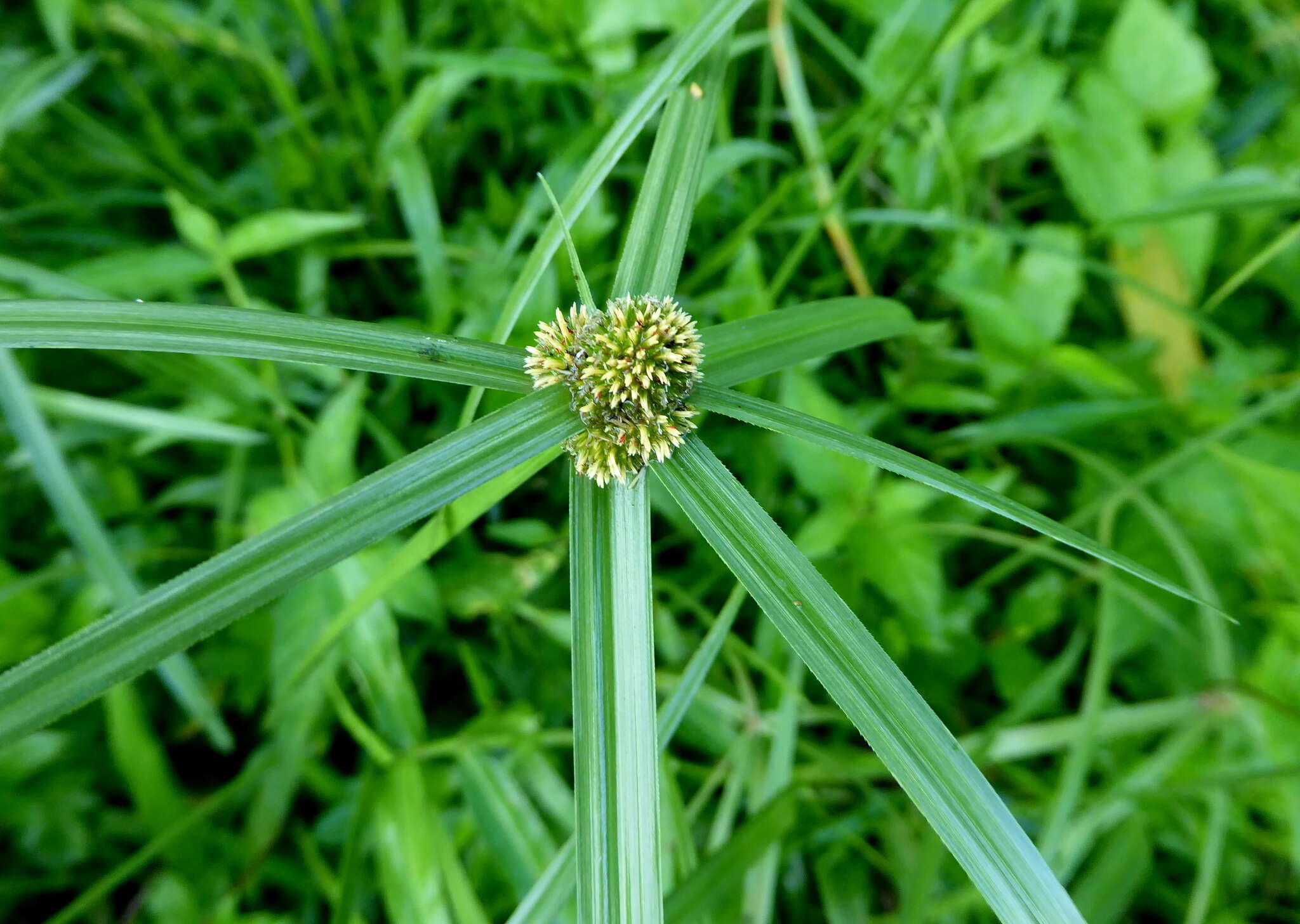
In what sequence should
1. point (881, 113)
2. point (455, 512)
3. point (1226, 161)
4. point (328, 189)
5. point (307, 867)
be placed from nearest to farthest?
point (455, 512)
point (307, 867)
point (881, 113)
point (328, 189)
point (1226, 161)

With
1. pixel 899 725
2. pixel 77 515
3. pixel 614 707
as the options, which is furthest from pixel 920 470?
pixel 77 515

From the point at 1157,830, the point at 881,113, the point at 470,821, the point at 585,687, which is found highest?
the point at 881,113

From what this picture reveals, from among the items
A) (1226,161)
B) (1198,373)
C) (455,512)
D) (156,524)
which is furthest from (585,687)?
(1226,161)

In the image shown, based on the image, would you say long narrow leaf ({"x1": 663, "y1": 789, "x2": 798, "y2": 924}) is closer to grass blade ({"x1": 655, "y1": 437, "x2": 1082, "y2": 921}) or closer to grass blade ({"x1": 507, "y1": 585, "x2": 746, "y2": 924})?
grass blade ({"x1": 507, "y1": 585, "x2": 746, "y2": 924})

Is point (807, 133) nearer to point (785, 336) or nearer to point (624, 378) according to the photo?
point (785, 336)

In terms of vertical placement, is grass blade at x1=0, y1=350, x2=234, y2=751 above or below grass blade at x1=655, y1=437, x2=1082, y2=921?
above

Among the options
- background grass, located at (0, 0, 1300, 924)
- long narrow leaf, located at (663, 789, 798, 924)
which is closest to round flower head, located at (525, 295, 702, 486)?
background grass, located at (0, 0, 1300, 924)

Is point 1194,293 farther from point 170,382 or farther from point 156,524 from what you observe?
point 156,524

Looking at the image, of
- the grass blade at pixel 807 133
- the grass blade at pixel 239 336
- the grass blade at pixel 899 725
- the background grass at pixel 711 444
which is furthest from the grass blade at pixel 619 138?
the grass blade at pixel 807 133
